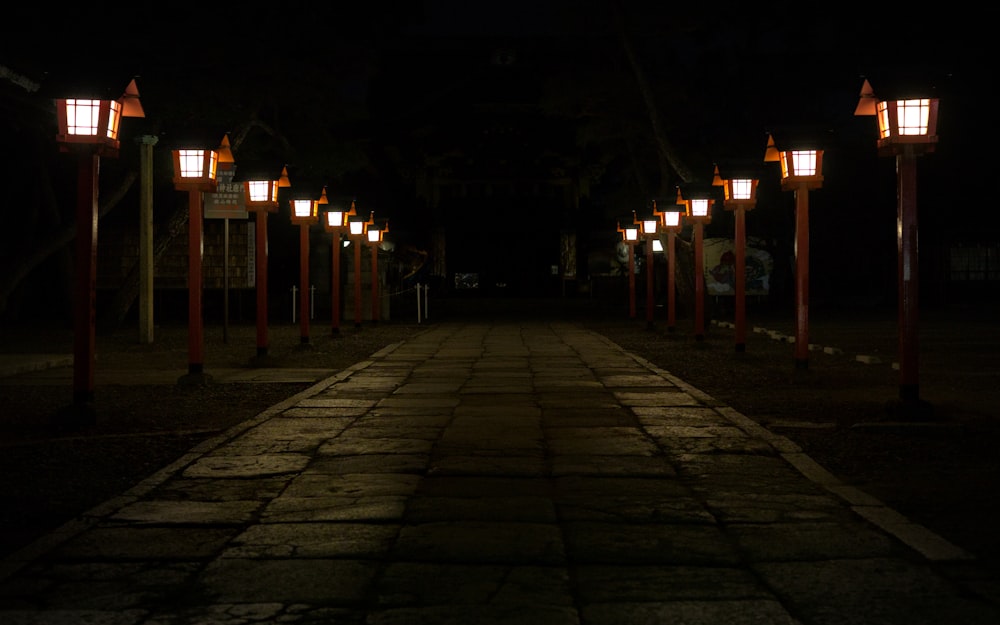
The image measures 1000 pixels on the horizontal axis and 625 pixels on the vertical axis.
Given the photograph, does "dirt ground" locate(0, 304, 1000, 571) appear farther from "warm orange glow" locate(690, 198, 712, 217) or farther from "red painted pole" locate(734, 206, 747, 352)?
"warm orange glow" locate(690, 198, 712, 217)

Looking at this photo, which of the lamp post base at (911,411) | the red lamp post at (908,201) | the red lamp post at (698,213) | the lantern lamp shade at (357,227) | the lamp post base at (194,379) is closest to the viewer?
the lamp post base at (911,411)

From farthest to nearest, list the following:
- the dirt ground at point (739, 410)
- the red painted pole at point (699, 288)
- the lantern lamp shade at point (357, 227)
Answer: the lantern lamp shade at point (357, 227)
the red painted pole at point (699, 288)
the dirt ground at point (739, 410)

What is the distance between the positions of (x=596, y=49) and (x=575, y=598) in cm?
4574

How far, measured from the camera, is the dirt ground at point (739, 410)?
6488 millimetres

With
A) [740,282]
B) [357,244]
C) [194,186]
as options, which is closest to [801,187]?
[740,282]

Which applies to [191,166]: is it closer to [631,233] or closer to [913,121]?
[913,121]

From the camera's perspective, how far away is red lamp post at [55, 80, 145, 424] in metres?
9.87

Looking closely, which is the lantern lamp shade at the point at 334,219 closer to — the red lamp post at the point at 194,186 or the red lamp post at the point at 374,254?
the red lamp post at the point at 374,254

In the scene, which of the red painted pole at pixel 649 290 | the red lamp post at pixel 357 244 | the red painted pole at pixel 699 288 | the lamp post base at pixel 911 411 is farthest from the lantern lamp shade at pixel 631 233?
the lamp post base at pixel 911 411

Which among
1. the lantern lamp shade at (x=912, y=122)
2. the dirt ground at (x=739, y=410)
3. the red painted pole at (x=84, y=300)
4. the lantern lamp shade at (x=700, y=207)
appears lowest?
the dirt ground at (x=739, y=410)

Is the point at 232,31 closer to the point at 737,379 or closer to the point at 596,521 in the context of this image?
the point at 737,379

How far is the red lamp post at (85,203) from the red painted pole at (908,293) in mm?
8050

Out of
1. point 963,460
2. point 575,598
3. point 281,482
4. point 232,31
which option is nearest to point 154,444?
point 281,482

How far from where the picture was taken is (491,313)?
136 feet
